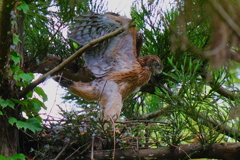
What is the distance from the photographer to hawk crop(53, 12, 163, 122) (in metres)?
3.19

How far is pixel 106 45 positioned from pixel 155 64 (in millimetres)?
432

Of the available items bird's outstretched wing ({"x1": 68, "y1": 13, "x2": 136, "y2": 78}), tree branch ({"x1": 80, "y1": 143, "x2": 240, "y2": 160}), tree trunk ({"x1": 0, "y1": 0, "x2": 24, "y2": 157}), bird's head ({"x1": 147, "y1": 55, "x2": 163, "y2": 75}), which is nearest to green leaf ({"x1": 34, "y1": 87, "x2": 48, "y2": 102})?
tree trunk ({"x1": 0, "y1": 0, "x2": 24, "y2": 157})

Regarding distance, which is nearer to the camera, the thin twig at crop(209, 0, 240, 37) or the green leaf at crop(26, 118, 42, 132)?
the thin twig at crop(209, 0, 240, 37)

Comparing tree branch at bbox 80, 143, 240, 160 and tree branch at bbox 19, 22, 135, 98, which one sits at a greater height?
tree branch at bbox 19, 22, 135, 98

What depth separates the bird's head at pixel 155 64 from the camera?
3.23 m

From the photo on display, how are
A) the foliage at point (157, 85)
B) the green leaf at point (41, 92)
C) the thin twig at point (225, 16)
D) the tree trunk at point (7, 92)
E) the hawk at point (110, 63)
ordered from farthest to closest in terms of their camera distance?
1. the hawk at point (110, 63)
2. the green leaf at point (41, 92)
3. the tree trunk at point (7, 92)
4. the foliage at point (157, 85)
5. the thin twig at point (225, 16)

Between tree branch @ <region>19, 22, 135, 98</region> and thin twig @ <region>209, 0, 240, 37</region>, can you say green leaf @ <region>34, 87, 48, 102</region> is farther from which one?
thin twig @ <region>209, 0, 240, 37</region>

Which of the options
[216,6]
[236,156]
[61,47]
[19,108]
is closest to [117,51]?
[61,47]

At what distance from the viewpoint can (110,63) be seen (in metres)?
3.36

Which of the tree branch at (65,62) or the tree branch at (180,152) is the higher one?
the tree branch at (65,62)

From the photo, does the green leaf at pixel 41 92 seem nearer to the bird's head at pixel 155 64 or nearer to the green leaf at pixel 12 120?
the green leaf at pixel 12 120

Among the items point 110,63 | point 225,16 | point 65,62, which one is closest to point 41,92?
point 65,62

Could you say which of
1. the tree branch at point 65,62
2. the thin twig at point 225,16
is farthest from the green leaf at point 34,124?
the thin twig at point 225,16

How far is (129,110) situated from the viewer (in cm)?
370
